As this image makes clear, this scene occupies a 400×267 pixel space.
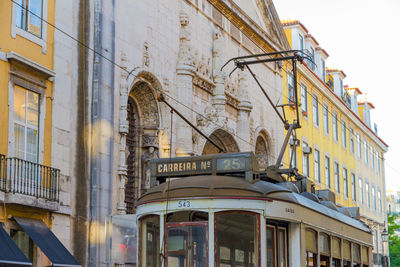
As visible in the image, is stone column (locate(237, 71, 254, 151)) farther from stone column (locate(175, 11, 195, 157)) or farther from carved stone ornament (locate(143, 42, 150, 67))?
carved stone ornament (locate(143, 42, 150, 67))

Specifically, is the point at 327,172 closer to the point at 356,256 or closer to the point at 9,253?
the point at 356,256

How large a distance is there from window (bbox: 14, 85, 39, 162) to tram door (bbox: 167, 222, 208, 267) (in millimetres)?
5066

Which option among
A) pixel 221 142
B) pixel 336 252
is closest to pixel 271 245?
pixel 336 252

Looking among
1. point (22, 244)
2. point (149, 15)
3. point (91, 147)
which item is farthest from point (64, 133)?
point (149, 15)

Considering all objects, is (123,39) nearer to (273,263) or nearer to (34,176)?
(34,176)

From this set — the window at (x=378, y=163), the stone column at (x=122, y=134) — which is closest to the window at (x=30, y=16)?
the stone column at (x=122, y=134)

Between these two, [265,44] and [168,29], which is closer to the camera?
[168,29]

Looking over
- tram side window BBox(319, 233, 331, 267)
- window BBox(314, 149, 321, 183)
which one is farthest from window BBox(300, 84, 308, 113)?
tram side window BBox(319, 233, 331, 267)

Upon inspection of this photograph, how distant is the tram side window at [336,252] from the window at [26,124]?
19.8 feet

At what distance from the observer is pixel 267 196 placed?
33.9 ft

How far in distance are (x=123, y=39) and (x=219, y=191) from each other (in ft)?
27.9

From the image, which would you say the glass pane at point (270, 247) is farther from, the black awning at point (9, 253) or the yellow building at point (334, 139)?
the yellow building at point (334, 139)

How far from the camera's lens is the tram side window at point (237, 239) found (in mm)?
9969

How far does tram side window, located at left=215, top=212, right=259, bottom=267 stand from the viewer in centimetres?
997
